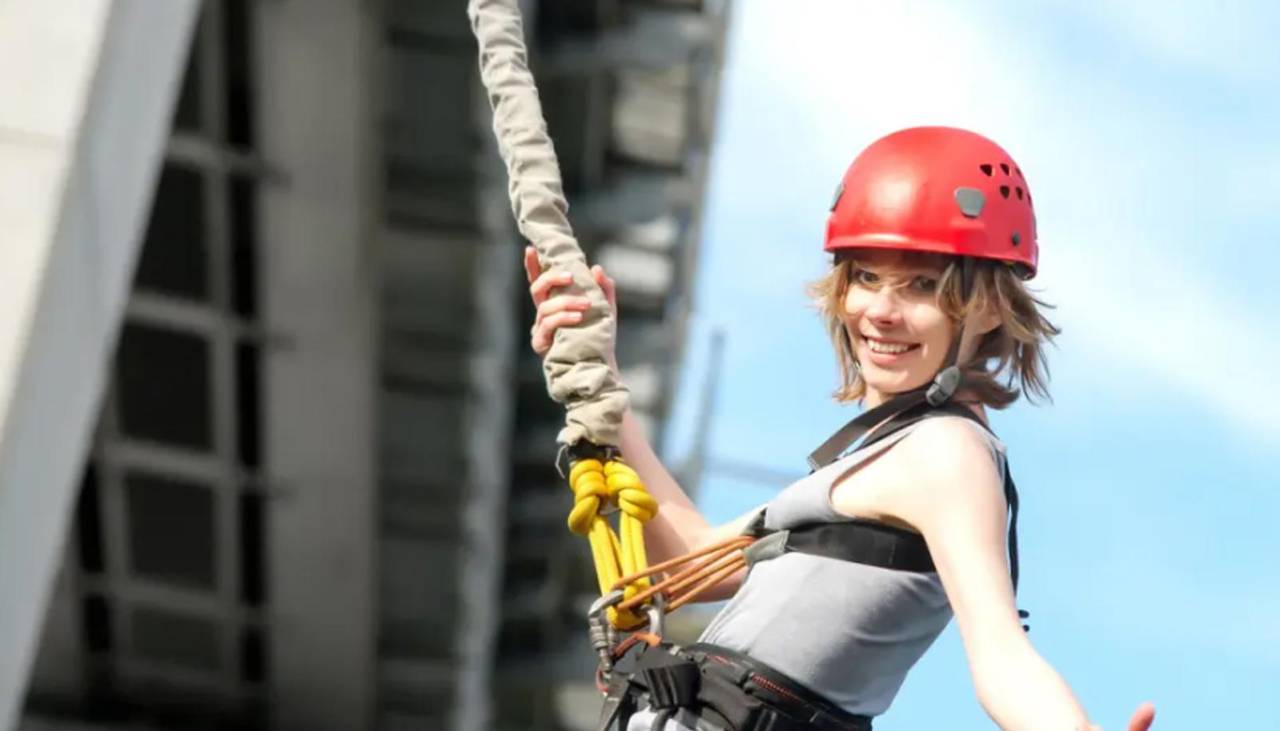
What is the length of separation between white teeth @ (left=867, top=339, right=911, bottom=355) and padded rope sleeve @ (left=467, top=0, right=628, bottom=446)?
63cm

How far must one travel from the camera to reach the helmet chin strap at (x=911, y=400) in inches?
168

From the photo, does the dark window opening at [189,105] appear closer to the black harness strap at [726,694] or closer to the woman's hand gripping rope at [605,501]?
the woman's hand gripping rope at [605,501]

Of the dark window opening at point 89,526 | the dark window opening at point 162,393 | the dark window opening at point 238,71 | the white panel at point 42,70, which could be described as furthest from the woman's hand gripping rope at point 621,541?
the dark window opening at point 89,526

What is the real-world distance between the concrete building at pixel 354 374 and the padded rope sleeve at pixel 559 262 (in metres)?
15.9

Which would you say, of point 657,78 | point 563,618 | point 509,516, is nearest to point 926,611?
point 657,78

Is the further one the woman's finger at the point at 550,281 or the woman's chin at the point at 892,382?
the woman's finger at the point at 550,281

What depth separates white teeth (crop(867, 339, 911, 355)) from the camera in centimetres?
432

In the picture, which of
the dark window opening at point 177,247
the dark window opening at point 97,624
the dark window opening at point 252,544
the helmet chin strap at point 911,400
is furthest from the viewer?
the dark window opening at point 97,624

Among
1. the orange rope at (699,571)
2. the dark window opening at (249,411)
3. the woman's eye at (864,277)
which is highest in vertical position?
the woman's eye at (864,277)

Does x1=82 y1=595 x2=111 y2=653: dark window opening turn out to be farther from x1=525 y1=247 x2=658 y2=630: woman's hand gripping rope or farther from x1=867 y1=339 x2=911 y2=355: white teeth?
x1=867 y1=339 x2=911 y2=355: white teeth

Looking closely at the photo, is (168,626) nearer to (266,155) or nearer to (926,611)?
(266,155)

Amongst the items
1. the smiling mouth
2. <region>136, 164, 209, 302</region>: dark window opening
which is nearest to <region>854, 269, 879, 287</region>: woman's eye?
the smiling mouth

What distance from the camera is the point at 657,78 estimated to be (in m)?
24.5

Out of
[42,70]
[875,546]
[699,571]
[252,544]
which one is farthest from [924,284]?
[252,544]
